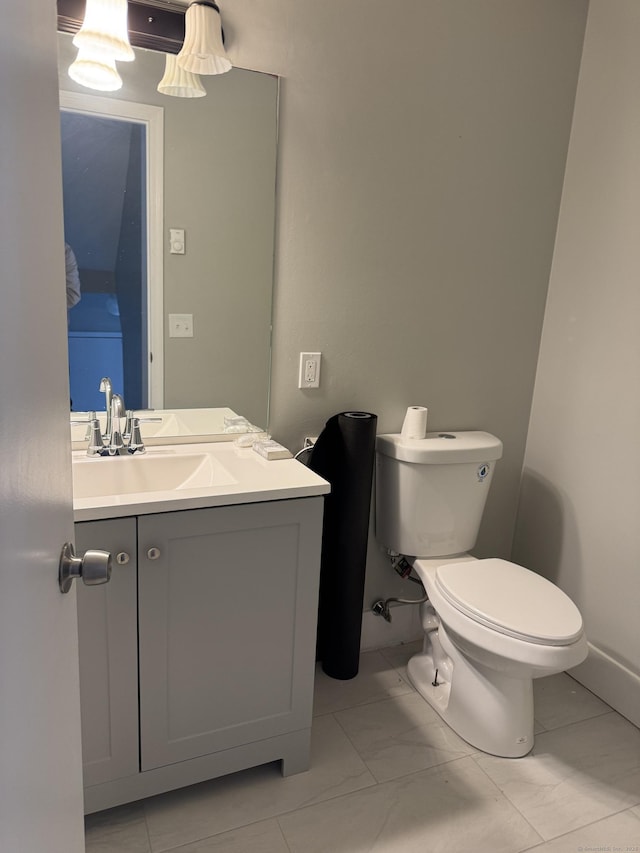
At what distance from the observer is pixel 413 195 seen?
1958 mm

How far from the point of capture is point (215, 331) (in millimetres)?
1806

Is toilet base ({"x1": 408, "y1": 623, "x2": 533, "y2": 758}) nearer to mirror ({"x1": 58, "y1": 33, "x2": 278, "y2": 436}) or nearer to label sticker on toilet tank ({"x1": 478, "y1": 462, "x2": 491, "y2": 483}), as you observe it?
label sticker on toilet tank ({"x1": 478, "y1": 462, "x2": 491, "y2": 483})

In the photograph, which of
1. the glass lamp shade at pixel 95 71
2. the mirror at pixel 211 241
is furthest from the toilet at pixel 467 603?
the glass lamp shade at pixel 95 71

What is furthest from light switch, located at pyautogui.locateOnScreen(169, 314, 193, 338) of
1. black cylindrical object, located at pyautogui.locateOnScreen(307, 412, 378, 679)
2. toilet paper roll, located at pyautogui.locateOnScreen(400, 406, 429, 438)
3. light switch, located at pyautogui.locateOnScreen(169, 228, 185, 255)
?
toilet paper roll, located at pyautogui.locateOnScreen(400, 406, 429, 438)

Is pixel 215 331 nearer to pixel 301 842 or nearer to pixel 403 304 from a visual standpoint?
pixel 403 304

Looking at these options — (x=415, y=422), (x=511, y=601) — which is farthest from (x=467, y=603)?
(x=415, y=422)

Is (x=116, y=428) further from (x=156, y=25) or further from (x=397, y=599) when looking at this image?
(x=397, y=599)

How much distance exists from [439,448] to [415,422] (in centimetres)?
13

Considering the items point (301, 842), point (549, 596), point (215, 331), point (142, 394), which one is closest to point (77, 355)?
point (142, 394)

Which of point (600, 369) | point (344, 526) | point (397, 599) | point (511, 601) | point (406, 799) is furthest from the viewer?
point (397, 599)

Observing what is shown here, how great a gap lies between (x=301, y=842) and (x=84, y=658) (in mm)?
689

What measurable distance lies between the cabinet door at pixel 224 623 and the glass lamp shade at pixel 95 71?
1.10m

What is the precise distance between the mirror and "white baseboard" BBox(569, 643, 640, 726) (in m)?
1.45

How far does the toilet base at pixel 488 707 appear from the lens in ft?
5.73
